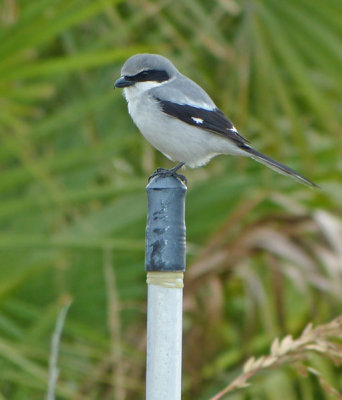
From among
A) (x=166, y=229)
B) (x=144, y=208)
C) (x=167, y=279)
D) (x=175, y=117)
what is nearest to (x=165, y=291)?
(x=167, y=279)

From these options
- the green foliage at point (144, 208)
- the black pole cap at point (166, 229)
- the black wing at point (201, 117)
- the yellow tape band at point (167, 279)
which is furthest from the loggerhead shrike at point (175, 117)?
the yellow tape band at point (167, 279)

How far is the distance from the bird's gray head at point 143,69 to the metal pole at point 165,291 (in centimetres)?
93

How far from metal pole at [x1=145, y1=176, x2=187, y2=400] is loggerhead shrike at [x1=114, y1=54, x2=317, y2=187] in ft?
2.73

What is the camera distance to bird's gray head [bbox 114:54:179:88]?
244 centimetres

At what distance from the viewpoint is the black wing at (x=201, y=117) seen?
246 centimetres

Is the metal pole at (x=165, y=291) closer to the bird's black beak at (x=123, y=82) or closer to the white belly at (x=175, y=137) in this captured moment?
the white belly at (x=175, y=137)

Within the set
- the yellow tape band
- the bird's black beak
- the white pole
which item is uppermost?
the bird's black beak

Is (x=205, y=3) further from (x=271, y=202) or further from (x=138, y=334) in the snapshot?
(x=138, y=334)

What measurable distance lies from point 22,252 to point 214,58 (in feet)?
4.38

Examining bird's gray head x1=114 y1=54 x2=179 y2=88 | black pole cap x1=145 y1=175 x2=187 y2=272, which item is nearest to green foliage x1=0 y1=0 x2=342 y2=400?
bird's gray head x1=114 y1=54 x2=179 y2=88

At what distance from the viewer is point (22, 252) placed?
3.37 metres

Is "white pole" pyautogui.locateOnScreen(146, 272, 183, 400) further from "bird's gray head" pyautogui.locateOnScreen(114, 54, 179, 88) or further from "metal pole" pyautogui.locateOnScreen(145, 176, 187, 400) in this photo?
"bird's gray head" pyautogui.locateOnScreen(114, 54, 179, 88)

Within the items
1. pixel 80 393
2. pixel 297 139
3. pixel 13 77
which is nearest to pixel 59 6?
pixel 13 77

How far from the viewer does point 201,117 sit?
2.47 metres
